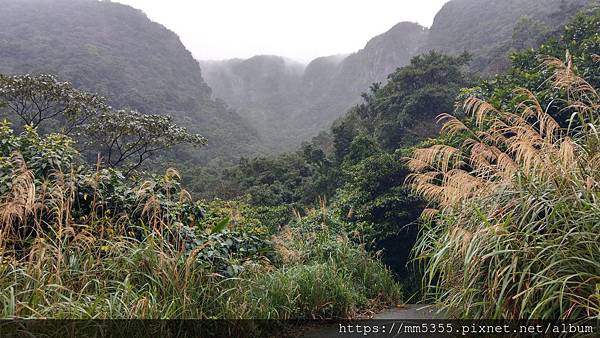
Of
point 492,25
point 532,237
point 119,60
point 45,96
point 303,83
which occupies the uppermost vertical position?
point 492,25

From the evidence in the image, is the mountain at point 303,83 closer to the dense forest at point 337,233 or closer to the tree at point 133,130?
the tree at point 133,130

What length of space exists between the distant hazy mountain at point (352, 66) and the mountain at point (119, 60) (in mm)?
10755

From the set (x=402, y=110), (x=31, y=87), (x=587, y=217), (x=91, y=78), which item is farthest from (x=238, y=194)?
(x=91, y=78)

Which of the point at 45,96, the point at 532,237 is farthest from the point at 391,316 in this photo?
the point at 45,96

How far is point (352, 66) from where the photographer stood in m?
83.4

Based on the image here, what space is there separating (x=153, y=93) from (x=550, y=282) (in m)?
49.6

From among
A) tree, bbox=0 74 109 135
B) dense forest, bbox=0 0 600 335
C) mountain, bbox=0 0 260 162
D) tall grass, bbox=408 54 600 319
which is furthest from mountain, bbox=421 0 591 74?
tall grass, bbox=408 54 600 319

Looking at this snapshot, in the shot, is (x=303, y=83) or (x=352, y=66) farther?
(x=303, y=83)

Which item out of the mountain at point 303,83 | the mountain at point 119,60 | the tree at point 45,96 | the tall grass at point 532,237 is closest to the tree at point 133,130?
the tree at point 45,96

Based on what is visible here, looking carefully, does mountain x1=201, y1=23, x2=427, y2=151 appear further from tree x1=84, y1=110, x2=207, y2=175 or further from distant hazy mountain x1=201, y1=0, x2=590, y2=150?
tree x1=84, y1=110, x2=207, y2=175

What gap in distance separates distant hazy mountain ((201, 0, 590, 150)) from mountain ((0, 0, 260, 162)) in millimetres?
10755

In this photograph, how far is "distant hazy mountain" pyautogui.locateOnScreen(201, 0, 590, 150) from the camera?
39812 mm

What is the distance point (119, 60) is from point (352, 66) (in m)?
47.8

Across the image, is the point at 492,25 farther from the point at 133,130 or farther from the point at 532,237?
the point at 532,237
